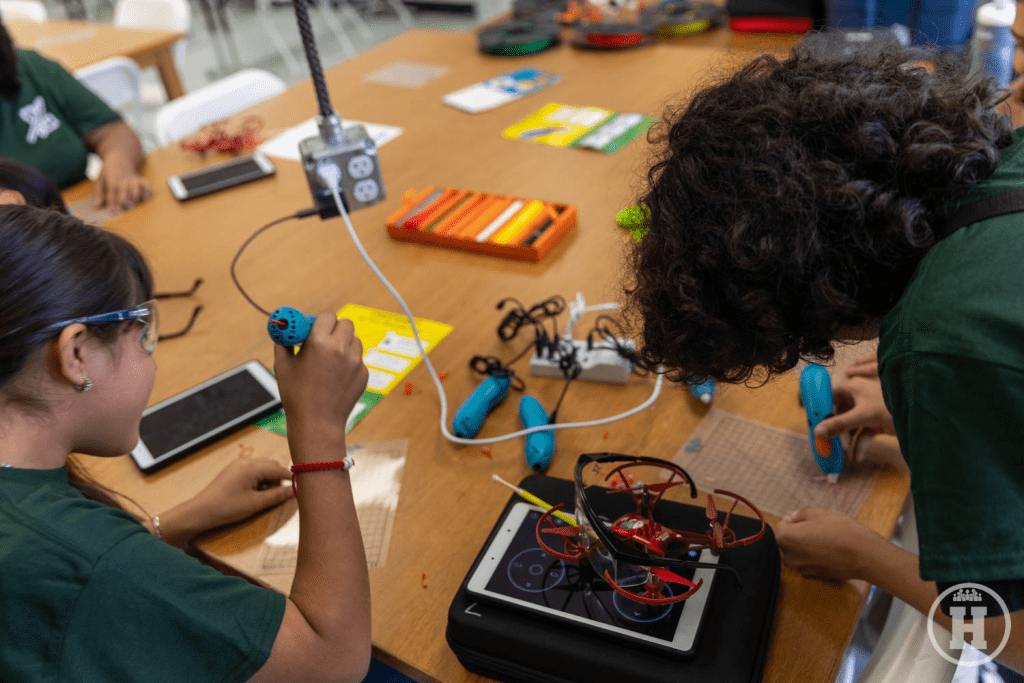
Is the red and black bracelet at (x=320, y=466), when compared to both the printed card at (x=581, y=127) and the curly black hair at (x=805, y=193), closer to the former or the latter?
the curly black hair at (x=805, y=193)

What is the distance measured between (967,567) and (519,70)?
2.00 m

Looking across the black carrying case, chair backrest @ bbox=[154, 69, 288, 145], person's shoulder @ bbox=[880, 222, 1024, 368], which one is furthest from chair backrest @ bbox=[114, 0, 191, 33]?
person's shoulder @ bbox=[880, 222, 1024, 368]

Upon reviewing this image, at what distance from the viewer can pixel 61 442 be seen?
792mm

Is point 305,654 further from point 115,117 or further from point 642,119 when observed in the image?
point 115,117

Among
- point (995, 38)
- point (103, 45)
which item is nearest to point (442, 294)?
point (995, 38)

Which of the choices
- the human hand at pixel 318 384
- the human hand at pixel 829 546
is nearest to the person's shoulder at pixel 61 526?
the human hand at pixel 318 384

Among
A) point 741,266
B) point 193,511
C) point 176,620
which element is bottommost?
point 193,511

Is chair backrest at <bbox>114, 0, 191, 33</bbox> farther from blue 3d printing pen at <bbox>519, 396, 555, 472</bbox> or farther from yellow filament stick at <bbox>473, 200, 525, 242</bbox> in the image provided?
blue 3d printing pen at <bbox>519, 396, 555, 472</bbox>

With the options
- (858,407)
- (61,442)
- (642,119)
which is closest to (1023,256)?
(858,407)

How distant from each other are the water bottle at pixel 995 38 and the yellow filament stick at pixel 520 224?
91 cm

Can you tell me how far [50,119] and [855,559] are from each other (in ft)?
6.99

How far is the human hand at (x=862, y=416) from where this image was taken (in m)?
0.94

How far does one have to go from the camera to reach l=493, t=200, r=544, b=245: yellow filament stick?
4.76ft

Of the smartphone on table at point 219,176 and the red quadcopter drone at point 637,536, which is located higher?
the smartphone on table at point 219,176
